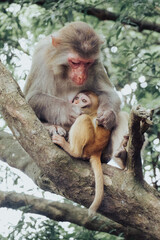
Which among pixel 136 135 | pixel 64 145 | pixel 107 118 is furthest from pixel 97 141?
pixel 136 135

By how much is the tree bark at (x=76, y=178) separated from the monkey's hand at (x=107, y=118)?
2.38ft

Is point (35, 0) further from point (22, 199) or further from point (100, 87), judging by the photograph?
point (22, 199)

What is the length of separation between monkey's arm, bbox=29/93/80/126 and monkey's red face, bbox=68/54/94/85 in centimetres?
36

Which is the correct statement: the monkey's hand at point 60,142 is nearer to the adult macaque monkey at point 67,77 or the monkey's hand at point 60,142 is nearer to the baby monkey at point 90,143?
the baby monkey at point 90,143

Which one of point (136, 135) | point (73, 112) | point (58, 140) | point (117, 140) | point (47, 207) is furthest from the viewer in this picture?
point (47, 207)

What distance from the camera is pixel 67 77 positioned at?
5.34 m

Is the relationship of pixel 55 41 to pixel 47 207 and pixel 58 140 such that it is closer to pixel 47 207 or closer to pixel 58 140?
pixel 58 140

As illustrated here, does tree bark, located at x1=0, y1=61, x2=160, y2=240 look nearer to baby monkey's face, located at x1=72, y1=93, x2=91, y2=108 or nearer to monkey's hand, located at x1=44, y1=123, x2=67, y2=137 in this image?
monkey's hand, located at x1=44, y1=123, x2=67, y2=137

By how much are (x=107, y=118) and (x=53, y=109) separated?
2.65ft

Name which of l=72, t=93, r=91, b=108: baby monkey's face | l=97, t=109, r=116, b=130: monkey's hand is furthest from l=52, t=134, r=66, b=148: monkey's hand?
l=72, t=93, r=91, b=108: baby monkey's face

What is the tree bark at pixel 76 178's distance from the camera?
4.07 m

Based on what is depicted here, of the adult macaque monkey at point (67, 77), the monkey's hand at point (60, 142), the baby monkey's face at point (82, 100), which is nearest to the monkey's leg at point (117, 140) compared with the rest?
the adult macaque monkey at point (67, 77)

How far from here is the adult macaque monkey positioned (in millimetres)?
5039

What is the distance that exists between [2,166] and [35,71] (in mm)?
1566
